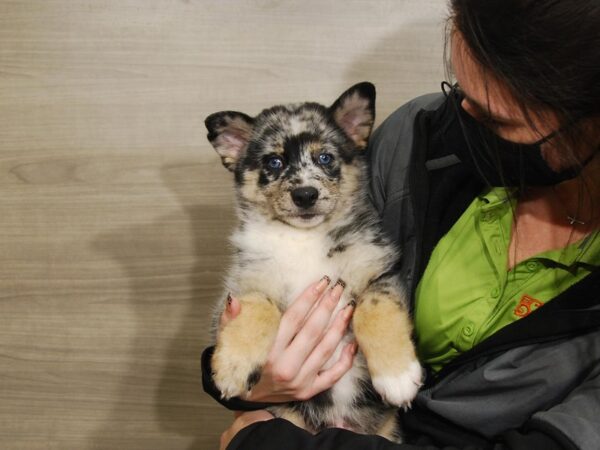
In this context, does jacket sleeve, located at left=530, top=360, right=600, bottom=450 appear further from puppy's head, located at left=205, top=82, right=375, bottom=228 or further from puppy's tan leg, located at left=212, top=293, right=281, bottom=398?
puppy's head, located at left=205, top=82, right=375, bottom=228

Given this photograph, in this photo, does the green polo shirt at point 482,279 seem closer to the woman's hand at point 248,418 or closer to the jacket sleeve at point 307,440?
the jacket sleeve at point 307,440

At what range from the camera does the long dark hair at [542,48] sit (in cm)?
104

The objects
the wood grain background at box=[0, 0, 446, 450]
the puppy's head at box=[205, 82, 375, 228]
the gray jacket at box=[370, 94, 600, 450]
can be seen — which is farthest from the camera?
the wood grain background at box=[0, 0, 446, 450]

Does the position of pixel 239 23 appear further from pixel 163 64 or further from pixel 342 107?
pixel 342 107

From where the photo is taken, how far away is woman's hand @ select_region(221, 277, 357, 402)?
4.73 ft

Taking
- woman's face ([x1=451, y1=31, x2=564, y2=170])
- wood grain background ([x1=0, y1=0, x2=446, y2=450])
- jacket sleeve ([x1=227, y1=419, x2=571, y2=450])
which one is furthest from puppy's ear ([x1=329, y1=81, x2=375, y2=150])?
jacket sleeve ([x1=227, y1=419, x2=571, y2=450])

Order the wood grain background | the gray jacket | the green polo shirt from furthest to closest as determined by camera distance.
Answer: the wood grain background, the green polo shirt, the gray jacket

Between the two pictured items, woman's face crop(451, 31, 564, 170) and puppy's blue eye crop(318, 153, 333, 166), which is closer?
woman's face crop(451, 31, 564, 170)

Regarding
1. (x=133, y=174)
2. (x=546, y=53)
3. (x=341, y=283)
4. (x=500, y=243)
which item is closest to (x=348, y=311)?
(x=341, y=283)

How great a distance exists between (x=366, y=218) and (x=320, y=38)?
0.73m

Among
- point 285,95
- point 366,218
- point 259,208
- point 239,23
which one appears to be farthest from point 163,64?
point 366,218

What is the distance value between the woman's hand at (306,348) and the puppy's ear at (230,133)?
61 cm

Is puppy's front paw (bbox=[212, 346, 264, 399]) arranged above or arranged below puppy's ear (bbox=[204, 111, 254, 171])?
below

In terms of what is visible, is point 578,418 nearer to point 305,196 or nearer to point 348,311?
point 348,311
